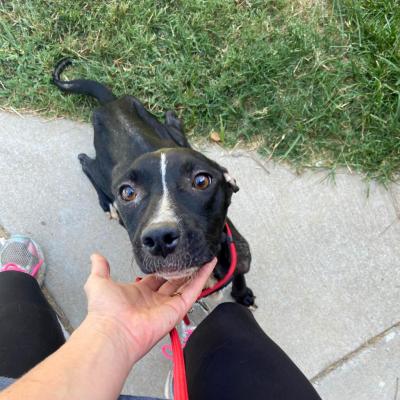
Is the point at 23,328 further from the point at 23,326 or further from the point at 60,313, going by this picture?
the point at 60,313

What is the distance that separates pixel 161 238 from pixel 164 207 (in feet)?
0.79

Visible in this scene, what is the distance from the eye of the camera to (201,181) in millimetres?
2562

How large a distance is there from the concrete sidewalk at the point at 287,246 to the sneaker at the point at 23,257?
0.36ft

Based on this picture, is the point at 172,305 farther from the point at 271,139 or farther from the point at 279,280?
the point at 271,139

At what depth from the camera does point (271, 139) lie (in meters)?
4.00

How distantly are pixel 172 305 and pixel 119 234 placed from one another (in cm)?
164

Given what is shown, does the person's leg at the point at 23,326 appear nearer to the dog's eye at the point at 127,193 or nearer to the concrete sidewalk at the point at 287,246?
the concrete sidewalk at the point at 287,246

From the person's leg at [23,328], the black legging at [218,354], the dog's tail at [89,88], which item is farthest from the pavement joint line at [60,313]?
the dog's tail at [89,88]

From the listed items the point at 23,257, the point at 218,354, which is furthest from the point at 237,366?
the point at 23,257

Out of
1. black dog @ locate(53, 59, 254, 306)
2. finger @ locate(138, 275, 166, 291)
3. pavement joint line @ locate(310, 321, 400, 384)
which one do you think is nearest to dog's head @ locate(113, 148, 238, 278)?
black dog @ locate(53, 59, 254, 306)

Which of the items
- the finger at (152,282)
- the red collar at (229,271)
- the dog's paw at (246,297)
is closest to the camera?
Answer: the finger at (152,282)

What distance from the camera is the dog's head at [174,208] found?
225 cm

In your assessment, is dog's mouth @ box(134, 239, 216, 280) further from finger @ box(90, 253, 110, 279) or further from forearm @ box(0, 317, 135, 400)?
forearm @ box(0, 317, 135, 400)

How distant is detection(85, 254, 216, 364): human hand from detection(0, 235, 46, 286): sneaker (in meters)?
1.50
